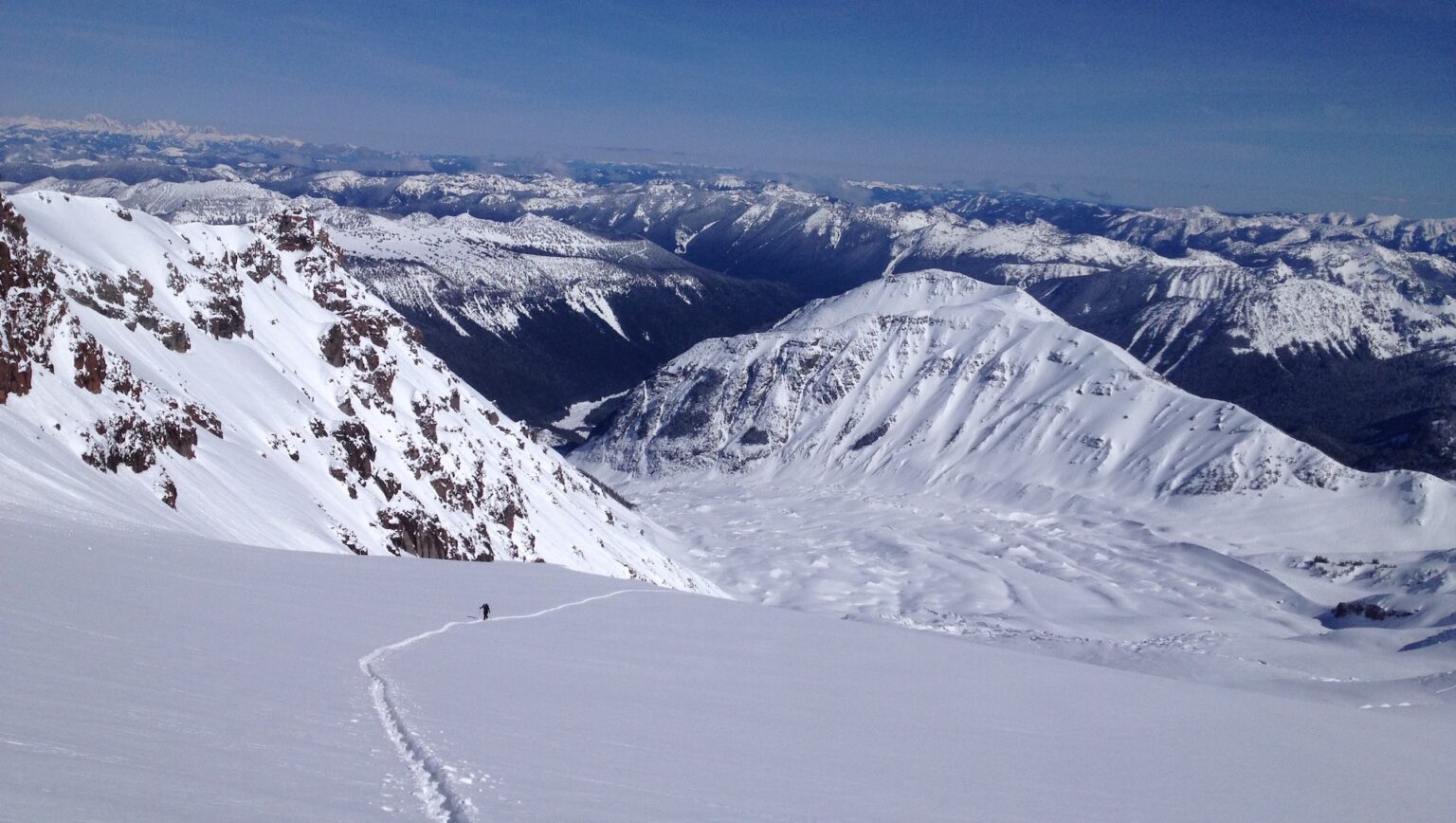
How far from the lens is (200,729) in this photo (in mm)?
11094

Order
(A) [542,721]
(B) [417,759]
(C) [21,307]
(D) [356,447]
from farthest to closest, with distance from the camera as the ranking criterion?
(D) [356,447], (C) [21,307], (A) [542,721], (B) [417,759]

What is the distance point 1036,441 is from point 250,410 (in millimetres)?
142991

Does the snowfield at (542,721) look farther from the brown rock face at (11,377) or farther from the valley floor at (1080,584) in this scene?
the valley floor at (1080,584)

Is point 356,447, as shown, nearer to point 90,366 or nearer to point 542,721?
point 90,366

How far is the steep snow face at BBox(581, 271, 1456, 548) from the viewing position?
146 m

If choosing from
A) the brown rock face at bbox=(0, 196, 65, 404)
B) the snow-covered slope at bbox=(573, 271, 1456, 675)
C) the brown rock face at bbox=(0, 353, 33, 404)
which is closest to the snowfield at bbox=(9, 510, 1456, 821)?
the brown rock face at bbox=(0, 353, 33, 404)

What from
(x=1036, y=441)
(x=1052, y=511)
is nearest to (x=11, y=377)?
(x=1052, y=511)

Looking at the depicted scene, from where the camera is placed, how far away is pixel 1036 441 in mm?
171250

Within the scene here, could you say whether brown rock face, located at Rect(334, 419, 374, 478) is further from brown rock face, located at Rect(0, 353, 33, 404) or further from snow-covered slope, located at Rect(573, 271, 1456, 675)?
snow-covered slope, located at Rect(573, 271, 1456, 675)

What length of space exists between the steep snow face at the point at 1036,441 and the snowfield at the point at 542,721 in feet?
430

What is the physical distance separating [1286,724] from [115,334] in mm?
60081

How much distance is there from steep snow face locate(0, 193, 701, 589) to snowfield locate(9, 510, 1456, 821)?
10.8 metres

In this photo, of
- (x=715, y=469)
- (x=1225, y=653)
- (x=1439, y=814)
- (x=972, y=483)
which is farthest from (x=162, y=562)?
(x=715, y=469)

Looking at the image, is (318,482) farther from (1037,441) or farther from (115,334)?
(1037,441)
